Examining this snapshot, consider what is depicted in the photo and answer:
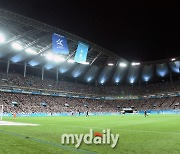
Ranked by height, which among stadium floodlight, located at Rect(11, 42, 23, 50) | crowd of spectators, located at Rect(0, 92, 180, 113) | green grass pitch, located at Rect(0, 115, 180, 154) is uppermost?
stadium floodlight, located at Rect(11, 42, 23, 50)

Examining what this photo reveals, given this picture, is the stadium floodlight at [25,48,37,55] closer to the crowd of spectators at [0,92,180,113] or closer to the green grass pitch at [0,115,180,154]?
the crowd of spectators at [0,92,180,113]

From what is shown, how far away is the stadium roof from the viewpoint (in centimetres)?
5054

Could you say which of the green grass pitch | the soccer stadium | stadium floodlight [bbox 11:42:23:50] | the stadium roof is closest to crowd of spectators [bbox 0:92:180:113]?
the soccer stadium

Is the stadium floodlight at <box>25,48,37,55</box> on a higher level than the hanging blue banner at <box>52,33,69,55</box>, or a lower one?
higher

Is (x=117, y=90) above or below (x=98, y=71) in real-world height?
A: below

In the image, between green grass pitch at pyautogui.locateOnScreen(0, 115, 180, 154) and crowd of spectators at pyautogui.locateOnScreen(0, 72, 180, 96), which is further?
crowd of spectators at pyautogui.locateOnScreen(0, 72, 180, 96)

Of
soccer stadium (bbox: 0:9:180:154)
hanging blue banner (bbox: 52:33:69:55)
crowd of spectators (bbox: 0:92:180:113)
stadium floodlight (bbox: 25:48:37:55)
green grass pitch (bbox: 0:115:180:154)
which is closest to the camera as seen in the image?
green grass pitch (bbox: 0:115:180:154)

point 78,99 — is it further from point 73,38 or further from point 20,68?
point 73,38

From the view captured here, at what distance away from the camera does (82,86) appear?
94562 millimetres

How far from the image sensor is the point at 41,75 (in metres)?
81.8

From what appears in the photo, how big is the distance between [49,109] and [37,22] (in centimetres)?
2856

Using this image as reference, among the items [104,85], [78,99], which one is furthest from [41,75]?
[104,85]

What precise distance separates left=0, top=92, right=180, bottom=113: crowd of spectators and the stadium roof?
11419 millimetres

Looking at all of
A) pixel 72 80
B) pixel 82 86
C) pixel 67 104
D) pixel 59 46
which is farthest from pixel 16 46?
pixel 82 86
